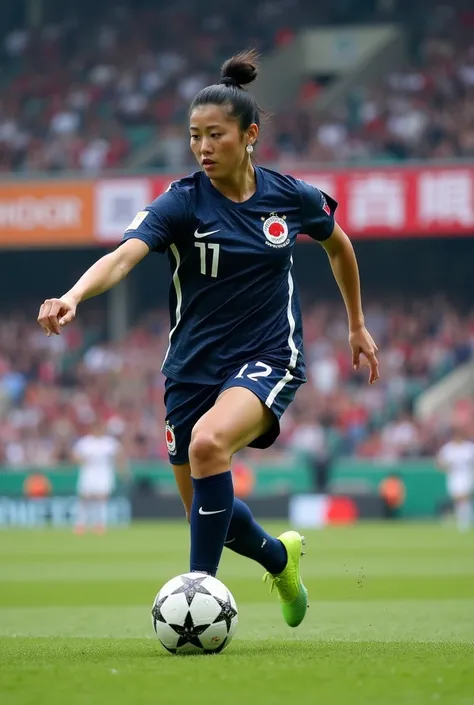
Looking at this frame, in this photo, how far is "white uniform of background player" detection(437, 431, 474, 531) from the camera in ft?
73.4

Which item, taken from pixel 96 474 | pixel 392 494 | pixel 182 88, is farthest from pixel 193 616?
pixel 182 88

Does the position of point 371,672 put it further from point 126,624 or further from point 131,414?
point 131,414

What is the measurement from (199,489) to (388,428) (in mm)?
19956

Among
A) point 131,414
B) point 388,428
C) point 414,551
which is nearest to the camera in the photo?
point 414,551

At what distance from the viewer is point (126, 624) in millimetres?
8125

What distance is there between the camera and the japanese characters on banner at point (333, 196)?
26.1 meters

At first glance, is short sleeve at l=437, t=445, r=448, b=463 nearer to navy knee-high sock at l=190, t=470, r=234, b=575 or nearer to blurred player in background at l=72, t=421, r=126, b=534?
blurred player in background at l=72, t=421, r=126, b=534

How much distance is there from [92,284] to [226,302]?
37.0 inches

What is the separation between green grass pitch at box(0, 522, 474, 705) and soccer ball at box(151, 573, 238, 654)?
0.13 meters

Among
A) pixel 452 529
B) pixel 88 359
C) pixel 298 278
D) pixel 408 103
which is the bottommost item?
pixel 452 529

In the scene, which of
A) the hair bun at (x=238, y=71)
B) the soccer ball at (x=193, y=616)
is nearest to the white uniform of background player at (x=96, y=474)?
the hair bun at (x=238, y=71)

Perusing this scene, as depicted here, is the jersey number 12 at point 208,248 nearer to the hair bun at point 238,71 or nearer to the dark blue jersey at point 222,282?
the dark blue jersey at point 222,282

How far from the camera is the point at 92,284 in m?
5.33

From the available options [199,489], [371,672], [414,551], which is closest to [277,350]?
[199,489]
